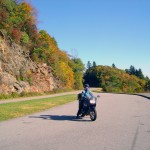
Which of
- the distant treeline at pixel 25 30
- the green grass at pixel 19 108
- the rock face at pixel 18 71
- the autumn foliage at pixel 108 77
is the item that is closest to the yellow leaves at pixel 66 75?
the distant treeline at pixel 25 30

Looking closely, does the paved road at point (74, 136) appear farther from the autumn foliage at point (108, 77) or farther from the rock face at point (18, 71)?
the autumn foliage at point (108, 77)

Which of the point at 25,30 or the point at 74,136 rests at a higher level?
the point at 25,30

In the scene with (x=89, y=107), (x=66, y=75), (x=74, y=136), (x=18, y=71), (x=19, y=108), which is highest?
(x=66, y=75)

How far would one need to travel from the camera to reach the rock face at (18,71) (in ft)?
→ 125

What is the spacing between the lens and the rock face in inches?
1500

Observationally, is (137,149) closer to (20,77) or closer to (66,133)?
(66,133)

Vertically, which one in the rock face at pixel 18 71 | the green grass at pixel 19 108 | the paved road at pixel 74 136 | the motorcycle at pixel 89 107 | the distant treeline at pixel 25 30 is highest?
the distant treeline at pixel 25 30

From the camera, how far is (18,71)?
4209cm

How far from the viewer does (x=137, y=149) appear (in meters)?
8.41

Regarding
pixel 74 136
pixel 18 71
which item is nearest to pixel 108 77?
pixel 18 71

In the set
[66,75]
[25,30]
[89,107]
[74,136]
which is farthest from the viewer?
[66,75]

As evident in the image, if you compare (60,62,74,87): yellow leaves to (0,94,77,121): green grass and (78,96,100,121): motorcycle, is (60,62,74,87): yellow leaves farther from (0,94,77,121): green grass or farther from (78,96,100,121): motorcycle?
(78,96,100,121): motorcycle

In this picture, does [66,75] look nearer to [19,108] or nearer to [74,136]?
[19,108]

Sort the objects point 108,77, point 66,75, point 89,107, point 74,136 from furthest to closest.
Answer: point 108,77 < point 66,75 < point 89,107 < point 74,136
